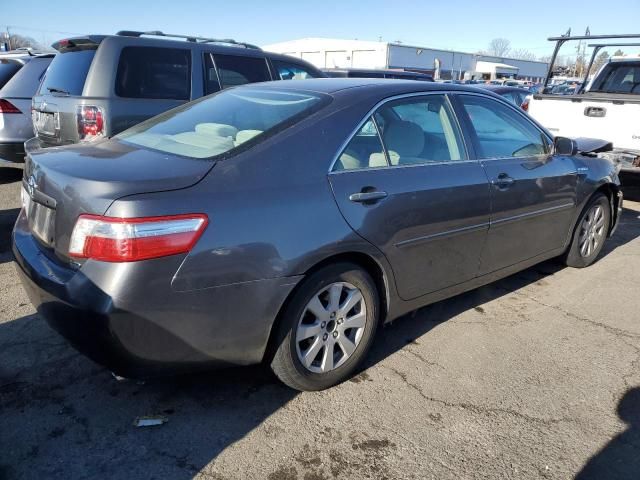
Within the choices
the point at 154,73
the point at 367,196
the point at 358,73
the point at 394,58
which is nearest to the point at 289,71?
the point at 154,73

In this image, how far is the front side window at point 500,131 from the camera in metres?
3.68

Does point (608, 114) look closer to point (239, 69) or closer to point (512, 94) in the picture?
point (512, 94)

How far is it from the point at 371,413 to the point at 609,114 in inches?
242

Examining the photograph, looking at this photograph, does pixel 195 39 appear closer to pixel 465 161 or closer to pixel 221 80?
pixel 221 80

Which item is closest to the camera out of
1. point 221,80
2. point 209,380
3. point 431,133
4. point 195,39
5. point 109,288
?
point 109,288

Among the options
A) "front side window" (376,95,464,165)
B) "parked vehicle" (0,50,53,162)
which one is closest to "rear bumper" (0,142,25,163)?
"parked vehicle" (0,50,53,162)

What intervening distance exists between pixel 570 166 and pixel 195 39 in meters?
4.61

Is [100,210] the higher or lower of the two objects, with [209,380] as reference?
higher

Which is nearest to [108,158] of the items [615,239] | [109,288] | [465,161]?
[109,288]

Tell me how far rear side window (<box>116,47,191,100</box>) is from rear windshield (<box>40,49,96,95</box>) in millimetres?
358

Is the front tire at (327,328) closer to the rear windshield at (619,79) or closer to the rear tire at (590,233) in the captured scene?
the rear tire at (590,233)

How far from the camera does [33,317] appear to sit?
11.7 ft

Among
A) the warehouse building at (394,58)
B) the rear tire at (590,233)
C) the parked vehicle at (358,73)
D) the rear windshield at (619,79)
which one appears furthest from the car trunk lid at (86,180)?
the warehouse building at (394,58)

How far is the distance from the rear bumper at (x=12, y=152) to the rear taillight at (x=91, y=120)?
8.01 ft
